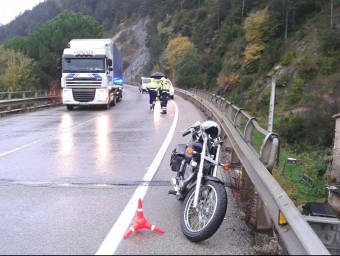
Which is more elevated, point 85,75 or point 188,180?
point 85,75

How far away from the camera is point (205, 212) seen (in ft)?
16.6

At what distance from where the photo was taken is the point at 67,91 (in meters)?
25.3

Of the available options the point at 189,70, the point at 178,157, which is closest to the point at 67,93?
the point at 178,157

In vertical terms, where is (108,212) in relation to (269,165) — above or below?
below

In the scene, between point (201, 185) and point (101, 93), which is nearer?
point (201, 185)

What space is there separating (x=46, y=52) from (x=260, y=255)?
3965 cm

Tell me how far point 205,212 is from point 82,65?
21237mm

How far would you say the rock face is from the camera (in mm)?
110688

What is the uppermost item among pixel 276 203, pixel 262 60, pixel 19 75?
pixel 262 60

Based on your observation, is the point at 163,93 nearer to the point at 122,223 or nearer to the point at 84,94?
the point at 84,94

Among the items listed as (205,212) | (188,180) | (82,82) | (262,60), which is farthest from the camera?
(262,60)

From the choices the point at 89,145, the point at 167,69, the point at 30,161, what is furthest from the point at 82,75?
the point at 167,69

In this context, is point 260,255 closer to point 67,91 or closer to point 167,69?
point 67,91

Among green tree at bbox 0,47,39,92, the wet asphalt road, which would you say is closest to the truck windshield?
the wet asphalt road
